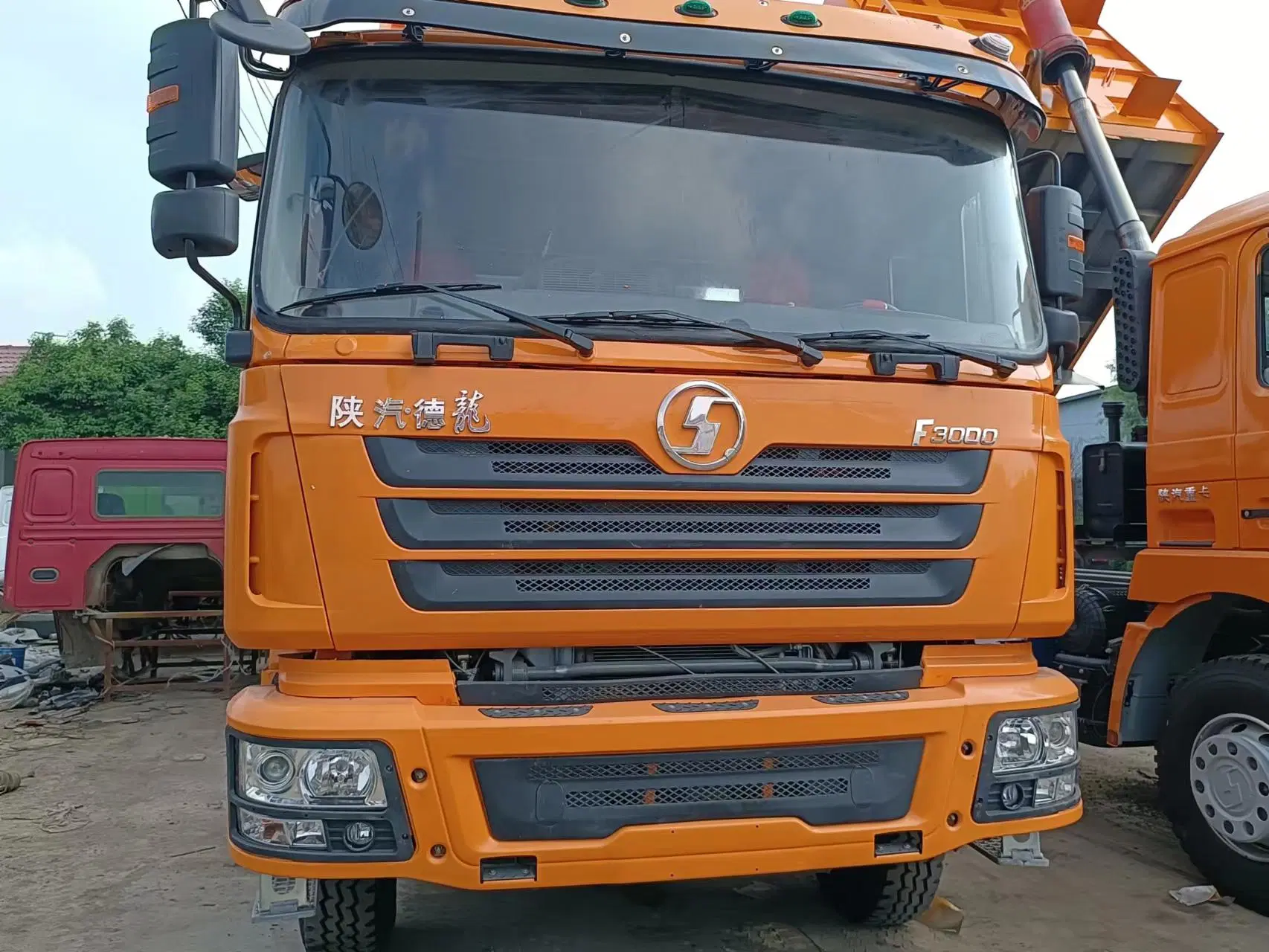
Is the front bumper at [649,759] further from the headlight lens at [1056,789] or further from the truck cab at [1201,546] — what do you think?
the truck cab at [1201,546]

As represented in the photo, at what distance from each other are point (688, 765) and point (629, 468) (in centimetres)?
78

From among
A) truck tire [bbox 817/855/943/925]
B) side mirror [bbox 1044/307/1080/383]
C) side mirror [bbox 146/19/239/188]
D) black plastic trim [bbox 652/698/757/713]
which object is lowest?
truck tire [bbox 817/855/943/925]

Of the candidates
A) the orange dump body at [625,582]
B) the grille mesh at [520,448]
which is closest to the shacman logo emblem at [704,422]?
the orange dump body at [625,582]

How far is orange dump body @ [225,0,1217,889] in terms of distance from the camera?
8.45ft

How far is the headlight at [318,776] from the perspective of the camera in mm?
2506

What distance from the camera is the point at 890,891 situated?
354 cm

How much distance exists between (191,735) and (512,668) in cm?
563

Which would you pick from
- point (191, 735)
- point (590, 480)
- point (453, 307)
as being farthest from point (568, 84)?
point (191, 735)

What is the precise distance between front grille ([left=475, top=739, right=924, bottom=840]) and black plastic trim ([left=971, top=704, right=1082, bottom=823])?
0.20m

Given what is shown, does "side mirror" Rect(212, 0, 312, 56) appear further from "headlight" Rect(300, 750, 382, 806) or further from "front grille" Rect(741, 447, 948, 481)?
"headlight" Rect(300, 750, 382, 806)

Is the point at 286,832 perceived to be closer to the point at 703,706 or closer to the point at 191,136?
the point at 703,706

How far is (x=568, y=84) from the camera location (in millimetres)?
3086

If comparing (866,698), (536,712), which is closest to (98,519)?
(536,712)

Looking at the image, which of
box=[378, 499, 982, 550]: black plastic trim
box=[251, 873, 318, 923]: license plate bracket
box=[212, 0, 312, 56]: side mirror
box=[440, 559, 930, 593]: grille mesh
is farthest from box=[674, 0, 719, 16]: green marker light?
box=[251, 873, 318, 923]: license plate bracket
